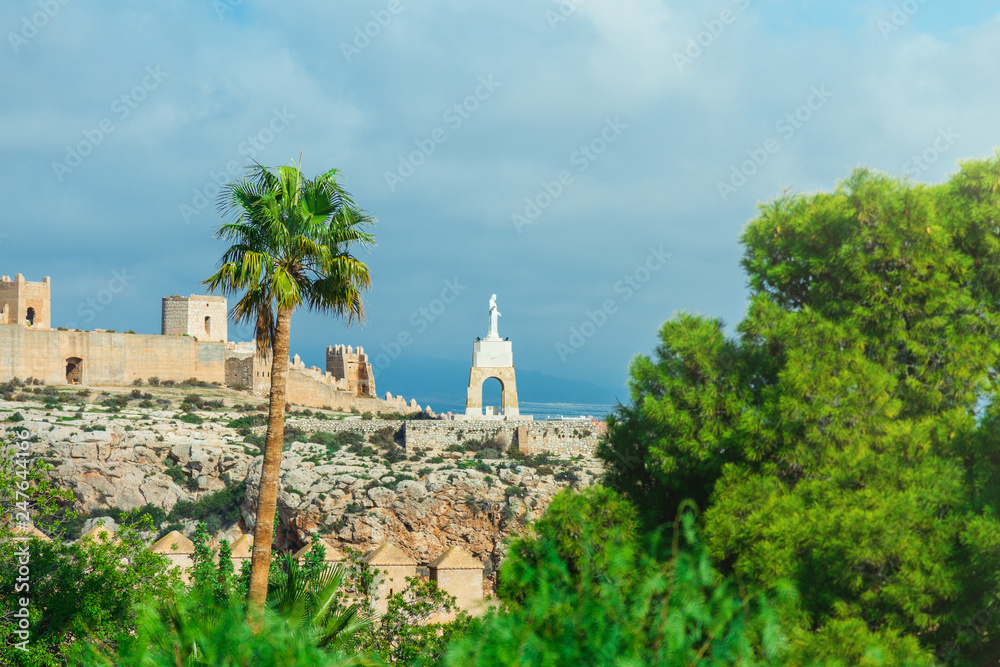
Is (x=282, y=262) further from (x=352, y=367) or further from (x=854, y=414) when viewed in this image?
(x=352, y=367)

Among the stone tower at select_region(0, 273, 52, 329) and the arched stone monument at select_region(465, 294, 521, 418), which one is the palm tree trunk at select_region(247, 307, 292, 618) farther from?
the stone tower at select_region(0, 273, 52, 329)

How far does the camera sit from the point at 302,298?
37.8ft

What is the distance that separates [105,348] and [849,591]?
150ft

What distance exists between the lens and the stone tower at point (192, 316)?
59719 mm

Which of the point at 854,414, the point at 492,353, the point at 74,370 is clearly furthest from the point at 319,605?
the point at 74,370

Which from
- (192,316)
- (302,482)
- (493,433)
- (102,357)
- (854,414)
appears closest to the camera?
(854,414)

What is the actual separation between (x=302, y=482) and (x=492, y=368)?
44.7 feet

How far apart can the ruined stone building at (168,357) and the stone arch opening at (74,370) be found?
0.05 metres

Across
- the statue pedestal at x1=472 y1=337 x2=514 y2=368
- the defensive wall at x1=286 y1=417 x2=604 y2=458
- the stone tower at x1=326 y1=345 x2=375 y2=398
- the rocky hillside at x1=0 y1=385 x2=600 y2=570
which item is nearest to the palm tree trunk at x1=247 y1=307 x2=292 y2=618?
the rocky hillside at x1=0 y1=385 x2=600 y2=570

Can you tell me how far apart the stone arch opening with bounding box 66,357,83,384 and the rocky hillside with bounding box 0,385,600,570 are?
8.09 metres

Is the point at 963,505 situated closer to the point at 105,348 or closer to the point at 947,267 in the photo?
the point at 947,267

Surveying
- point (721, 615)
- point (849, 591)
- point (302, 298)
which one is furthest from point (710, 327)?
point (721, 615)

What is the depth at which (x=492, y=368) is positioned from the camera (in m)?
42.9

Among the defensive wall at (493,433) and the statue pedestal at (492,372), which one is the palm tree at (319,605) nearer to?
the defensive wall at (493,433)
